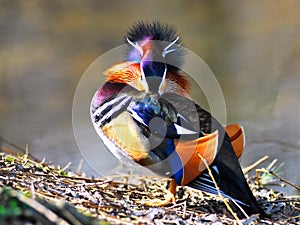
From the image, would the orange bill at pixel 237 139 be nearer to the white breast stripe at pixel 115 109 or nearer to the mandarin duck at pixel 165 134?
the mandarin duck at pixel 165 134

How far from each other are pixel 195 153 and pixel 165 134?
0.62 ft

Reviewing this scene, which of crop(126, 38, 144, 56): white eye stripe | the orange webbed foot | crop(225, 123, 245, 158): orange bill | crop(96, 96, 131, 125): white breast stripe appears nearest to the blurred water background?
crop(225, 123, 245, 158): orange bill

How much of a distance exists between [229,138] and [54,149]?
2.98 m

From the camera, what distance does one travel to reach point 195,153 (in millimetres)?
3236

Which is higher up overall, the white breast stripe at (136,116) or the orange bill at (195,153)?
the white breast stripe at (136,116)

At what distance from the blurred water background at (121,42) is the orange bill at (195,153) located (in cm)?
193

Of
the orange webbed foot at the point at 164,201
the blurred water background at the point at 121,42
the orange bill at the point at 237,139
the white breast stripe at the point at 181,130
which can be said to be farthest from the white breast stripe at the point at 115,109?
the blurred water background at the point at 121,42

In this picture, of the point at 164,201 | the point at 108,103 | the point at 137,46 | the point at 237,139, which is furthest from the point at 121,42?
the point at 164,201

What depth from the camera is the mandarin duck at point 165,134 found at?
3258mm

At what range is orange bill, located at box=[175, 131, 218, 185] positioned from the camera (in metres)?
3.23

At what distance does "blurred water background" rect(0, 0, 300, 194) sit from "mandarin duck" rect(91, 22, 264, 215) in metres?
1.84

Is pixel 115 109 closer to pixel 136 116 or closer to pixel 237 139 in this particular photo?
pixel 136 116

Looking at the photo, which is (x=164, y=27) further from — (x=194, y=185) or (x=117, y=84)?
(x=194, y=185)

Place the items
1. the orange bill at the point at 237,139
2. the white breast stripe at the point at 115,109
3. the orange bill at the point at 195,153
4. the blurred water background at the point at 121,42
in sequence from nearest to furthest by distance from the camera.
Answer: the orange bill at the point at 195,153
the white breast stripe at the point at 115,109
the orange bill at the point at 237,139
the blurred water background at the point at 121,42
